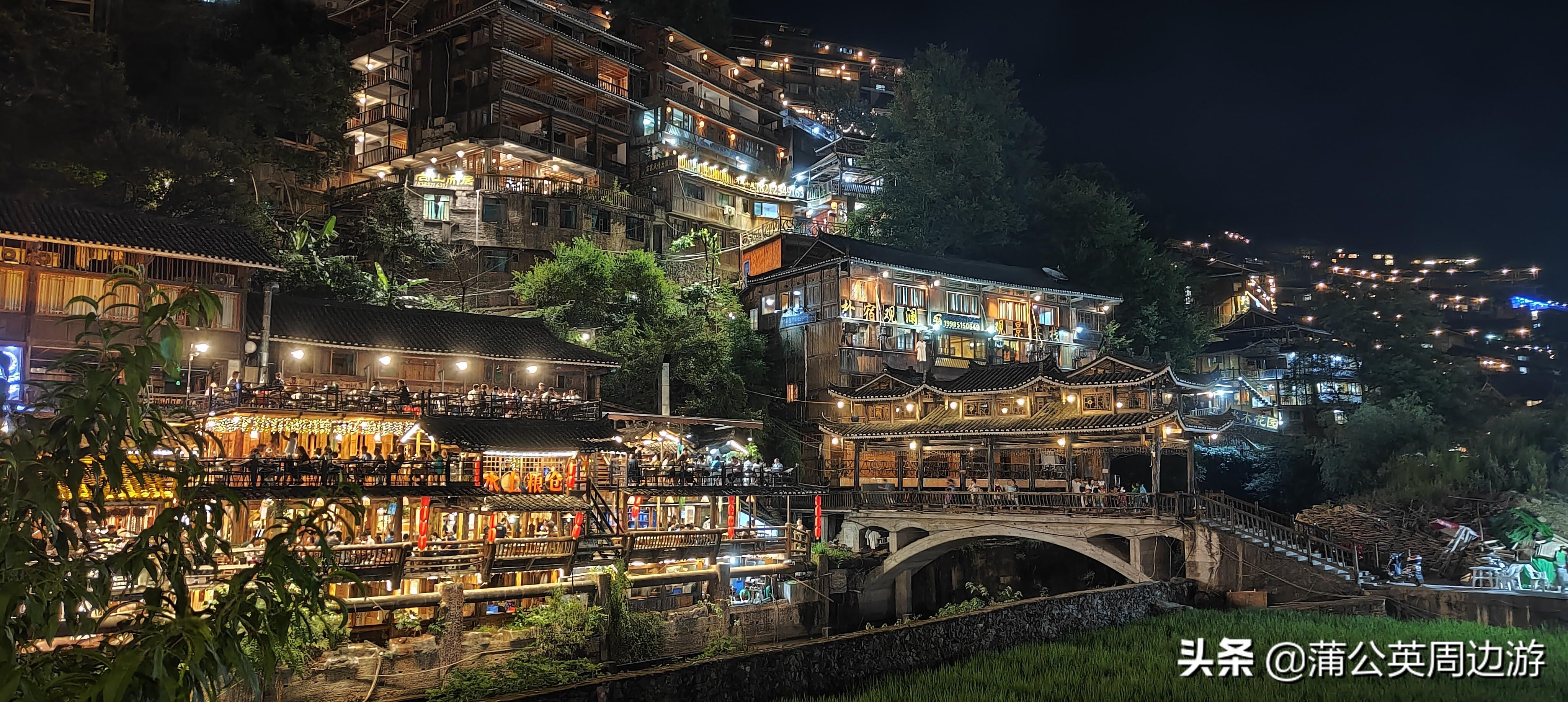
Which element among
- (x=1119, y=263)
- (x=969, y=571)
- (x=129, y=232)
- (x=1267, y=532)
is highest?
(x=1119, y=263)

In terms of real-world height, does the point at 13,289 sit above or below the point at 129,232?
below

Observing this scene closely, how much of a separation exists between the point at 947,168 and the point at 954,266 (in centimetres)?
1028

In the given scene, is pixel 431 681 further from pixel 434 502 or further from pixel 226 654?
pixel 226 654

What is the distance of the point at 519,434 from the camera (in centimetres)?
3120

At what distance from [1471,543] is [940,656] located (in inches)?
976

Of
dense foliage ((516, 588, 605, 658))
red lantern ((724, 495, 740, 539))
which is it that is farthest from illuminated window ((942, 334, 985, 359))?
dense foliage ((516, 588, 605, 658))

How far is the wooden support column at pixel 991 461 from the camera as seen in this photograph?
35875mm

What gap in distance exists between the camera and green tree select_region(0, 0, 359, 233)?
31.0 m

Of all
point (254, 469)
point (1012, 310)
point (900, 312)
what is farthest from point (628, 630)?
point (1012, 310)

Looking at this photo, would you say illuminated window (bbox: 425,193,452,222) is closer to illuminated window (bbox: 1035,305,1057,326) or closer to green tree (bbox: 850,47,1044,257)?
green tree (bbox: 850,47,1044,257)

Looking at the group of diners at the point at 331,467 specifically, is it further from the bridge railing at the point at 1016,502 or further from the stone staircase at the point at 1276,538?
the stone staircase at the point at 1276,538

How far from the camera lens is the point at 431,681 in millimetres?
22375

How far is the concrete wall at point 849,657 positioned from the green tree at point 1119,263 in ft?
134

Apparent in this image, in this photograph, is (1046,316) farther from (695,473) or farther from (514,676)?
(514,676)
